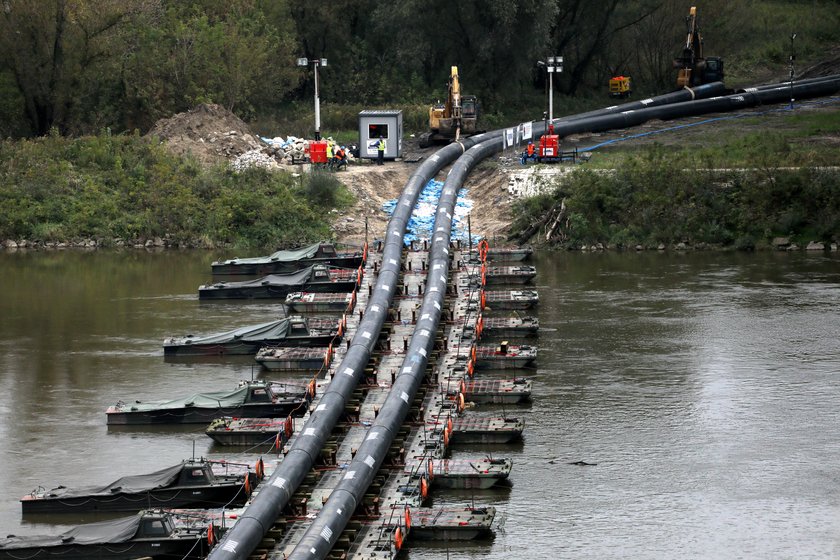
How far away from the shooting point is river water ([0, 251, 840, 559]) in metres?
39.2

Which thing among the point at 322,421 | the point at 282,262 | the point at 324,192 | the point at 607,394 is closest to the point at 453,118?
the point at 324,192

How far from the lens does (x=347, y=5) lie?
10462 cm

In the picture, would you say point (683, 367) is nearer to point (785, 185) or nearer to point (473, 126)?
point (785, 185)

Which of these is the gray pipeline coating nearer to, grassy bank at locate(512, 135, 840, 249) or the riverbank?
the riverbank

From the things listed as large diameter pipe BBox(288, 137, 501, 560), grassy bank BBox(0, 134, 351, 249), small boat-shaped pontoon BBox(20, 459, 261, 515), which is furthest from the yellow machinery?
small boat-shaped pontoon BBox(20, 459, 261, 515)

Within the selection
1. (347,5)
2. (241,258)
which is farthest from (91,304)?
(347,5)

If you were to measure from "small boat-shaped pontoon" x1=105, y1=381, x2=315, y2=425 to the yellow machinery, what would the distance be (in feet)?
195

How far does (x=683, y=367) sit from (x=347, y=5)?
192ft

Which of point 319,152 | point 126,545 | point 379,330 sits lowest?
point 126,545

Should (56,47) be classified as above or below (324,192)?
above

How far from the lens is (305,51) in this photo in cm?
10650

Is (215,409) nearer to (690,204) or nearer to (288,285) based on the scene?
(288,285)

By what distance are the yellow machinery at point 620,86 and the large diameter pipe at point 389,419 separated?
35.8 m

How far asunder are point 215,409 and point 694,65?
60.6 metres
